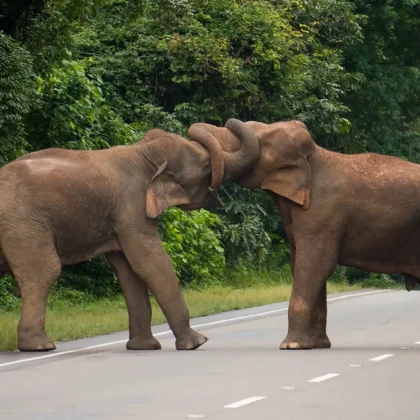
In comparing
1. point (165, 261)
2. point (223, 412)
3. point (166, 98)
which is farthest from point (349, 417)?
point (166, 98)

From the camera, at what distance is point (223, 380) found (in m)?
13.6

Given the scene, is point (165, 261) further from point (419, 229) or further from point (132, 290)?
point (419, 229)

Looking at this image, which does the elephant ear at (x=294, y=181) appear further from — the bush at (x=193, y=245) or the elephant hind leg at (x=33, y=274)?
the bush at (x=193, y=245)

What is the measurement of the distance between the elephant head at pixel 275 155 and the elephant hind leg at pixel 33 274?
8.40ft

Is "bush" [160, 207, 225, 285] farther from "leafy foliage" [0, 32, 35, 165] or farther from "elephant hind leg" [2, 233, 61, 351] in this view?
"elephant hind leg" [2, 233, 61, 351]

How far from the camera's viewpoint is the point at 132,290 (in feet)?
60.2

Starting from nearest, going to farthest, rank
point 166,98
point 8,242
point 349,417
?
1. point 349,417
2. point 8,242
3. point 166,98

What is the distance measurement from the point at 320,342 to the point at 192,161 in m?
2.82

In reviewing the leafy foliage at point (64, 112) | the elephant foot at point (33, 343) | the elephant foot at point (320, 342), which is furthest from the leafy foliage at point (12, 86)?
the elephant foot at point (320, 342)

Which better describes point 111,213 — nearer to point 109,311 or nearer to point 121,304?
point 109,311

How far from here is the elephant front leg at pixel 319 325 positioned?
18.2 metres

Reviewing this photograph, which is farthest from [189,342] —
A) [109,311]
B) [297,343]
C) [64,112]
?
Result: [64,112]

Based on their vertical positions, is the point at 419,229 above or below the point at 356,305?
above

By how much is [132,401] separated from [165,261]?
6044 mm
